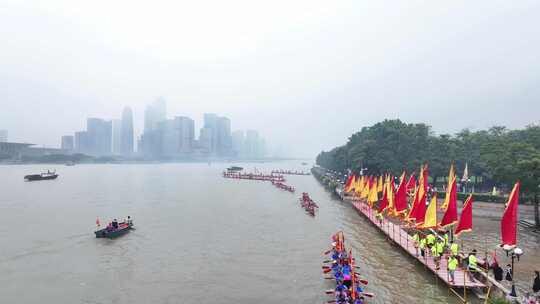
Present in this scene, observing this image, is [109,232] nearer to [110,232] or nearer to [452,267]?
[110,232]

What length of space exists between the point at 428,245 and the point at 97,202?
58.1 meters

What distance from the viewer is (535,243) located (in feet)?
107

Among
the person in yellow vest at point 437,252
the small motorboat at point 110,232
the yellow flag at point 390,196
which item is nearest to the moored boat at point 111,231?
the small motorboat at point 110,232

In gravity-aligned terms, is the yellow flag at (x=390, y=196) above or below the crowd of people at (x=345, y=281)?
above

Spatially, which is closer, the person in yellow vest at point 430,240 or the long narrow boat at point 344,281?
the long narrow boat at point 344,281

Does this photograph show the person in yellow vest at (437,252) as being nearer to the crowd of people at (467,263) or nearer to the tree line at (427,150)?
the crowd of people at (467,263)

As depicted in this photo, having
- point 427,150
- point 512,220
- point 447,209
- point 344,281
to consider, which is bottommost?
point 344,281

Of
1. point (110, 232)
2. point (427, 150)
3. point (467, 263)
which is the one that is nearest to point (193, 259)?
point (110, 232)

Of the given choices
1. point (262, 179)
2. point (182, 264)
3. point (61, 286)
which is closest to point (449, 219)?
point (182, 264)

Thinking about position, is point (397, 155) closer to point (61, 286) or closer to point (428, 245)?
point (428, 245)

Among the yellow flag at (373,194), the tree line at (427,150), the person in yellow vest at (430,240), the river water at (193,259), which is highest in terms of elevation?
the tree line at (427,150)

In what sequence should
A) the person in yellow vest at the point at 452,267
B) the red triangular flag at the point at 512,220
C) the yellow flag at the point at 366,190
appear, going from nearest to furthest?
the red triangular flag at the point at 512,220
the person in yellow vest at the point at 452,267
the yellow flag at the point at 366,190

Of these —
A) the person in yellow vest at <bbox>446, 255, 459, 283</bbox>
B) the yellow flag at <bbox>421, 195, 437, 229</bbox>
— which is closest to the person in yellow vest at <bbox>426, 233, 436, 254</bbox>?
the yellow flag at <bbox>421, 195, 437, 229</bbox>

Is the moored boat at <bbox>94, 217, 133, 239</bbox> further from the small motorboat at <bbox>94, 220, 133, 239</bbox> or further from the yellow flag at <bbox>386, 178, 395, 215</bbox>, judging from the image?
the yellow flag at <bbox>386, 178, 395, 215</bbox>
